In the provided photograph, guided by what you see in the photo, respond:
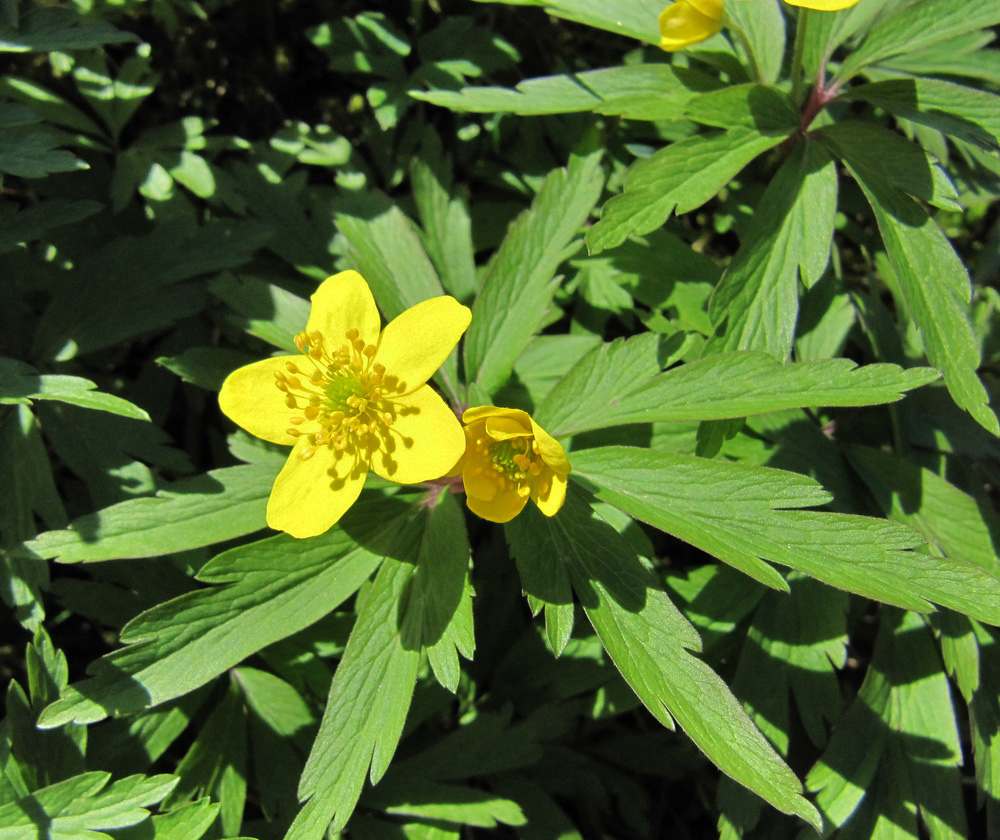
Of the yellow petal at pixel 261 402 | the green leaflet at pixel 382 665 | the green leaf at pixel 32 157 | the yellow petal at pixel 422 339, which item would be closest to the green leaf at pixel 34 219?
the green leaf at pixel 32 157

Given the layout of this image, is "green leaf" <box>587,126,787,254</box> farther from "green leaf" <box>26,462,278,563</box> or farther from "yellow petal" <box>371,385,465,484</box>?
"green leaf" <box>26,462,278,563</box>

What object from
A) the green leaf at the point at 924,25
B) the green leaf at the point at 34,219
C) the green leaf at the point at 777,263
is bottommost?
the green leaf at the point at 34,219

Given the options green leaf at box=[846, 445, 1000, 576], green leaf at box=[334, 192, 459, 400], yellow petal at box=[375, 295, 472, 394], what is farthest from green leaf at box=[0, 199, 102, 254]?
green leaf at box=[846, 445, 1000, 576]

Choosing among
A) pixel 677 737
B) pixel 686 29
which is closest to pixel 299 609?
pixel 677 737

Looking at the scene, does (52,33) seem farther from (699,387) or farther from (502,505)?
(699,387)

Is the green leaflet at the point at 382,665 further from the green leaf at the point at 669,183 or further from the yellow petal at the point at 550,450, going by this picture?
the green leaf at the point at 669,183

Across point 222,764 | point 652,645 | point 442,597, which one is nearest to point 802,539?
point 652,645

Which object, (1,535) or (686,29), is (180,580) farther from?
(686,29)

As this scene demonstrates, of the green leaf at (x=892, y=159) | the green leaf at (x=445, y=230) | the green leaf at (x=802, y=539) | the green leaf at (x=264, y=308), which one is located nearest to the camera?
the green leaf at (x=802, y=539)
